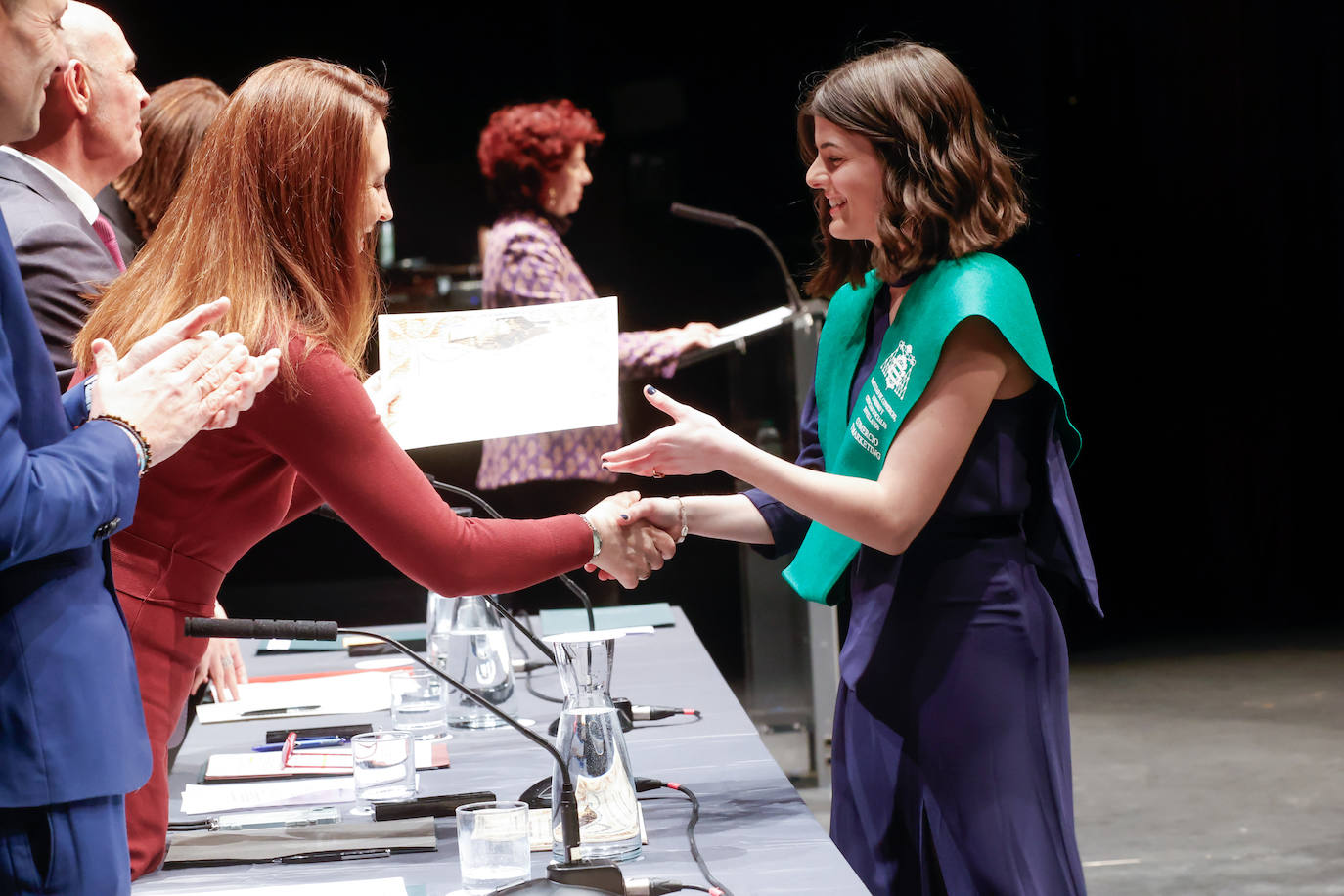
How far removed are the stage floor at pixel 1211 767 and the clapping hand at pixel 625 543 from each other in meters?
1.68

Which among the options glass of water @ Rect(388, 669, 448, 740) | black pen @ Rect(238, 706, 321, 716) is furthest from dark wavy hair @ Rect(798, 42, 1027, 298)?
black pen @ Rect(238, 706, 321, 716)

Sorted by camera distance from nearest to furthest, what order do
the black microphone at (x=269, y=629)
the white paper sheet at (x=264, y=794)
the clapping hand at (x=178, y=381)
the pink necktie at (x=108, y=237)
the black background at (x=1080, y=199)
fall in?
the clapping hand at (x=178, y=381)
the black microphone at (x=269, y=629)
the white paper sheet at (x=264, y=794)
the pink necktie at (x=108, y=237)
the black background at (x=1080, y=199)

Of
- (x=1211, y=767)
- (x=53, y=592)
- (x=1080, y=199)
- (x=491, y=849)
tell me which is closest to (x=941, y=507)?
(x=491, y=849)

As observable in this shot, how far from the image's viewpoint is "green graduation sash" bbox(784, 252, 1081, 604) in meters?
1.52

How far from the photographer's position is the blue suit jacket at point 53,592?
0.91m

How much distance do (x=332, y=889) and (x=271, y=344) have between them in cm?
55

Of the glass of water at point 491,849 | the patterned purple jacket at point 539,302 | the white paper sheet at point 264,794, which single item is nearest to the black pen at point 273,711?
the white paper sheet at point 264,794

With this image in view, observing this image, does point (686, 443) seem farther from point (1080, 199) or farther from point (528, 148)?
point (1080, 199)

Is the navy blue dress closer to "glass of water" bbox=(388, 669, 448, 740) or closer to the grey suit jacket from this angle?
"glass of water" bbox=(388, 669, 448, 740)

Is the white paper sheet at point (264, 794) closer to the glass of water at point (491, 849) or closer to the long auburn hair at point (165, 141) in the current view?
the glass of water at point (491, 849)

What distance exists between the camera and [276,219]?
1.47m

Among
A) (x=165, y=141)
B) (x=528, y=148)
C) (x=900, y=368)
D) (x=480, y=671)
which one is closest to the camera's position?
(x=900, y=368)

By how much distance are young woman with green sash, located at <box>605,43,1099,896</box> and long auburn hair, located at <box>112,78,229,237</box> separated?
126 cm

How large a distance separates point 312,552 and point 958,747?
163 inches
